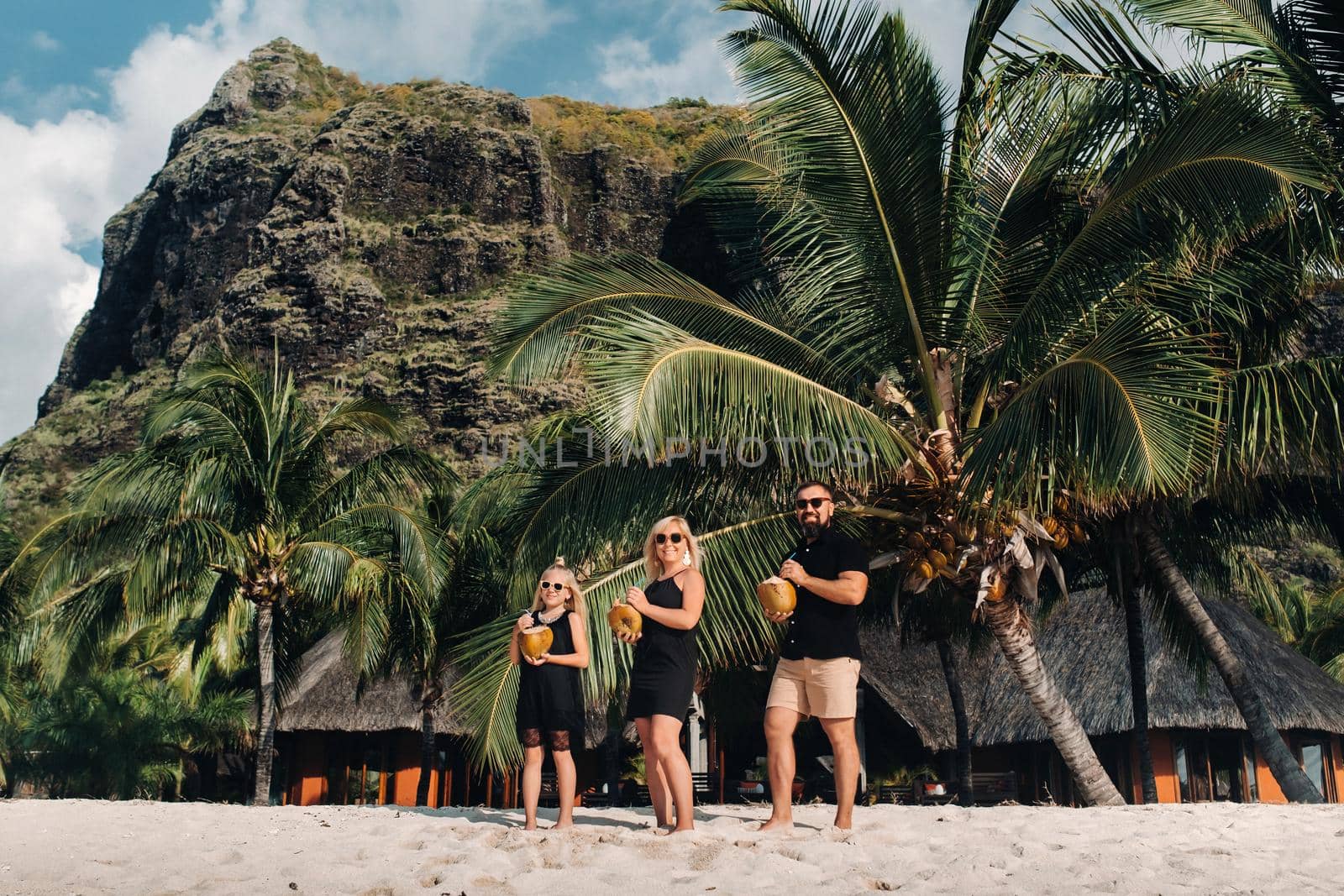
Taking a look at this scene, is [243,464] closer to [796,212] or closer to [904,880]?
[796,212]

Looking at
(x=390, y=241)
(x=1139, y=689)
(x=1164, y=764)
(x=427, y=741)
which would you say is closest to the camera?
(x=1139, y=689)

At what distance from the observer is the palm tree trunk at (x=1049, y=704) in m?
8.73

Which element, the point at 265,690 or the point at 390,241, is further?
the point at 390,241

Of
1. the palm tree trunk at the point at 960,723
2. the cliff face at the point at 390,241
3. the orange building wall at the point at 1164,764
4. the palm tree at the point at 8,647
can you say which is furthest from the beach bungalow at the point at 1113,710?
the cliff face at the point at 390,241

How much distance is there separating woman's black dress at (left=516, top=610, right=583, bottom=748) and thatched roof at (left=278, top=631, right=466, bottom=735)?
16.8 m

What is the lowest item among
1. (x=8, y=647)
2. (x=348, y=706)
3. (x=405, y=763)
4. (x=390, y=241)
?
(x=405, y=763)

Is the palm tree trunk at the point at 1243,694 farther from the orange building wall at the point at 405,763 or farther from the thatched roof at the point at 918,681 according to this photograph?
the orange building wall at the point at 405,763

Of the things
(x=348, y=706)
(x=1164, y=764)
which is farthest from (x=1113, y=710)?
(x=348, y=706)

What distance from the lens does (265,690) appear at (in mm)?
14617

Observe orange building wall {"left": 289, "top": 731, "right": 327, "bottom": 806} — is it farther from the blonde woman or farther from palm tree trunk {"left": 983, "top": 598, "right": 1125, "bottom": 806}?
the blonde woman

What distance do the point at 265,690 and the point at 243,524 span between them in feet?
6.68

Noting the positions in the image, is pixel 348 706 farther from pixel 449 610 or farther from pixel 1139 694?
pixel 1139 694

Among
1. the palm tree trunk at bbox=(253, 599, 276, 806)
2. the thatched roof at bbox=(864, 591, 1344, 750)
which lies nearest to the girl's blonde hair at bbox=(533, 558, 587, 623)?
the palm tree trunk at bbox=(253, 599, 276, 806)

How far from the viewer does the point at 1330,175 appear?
7750 mm
